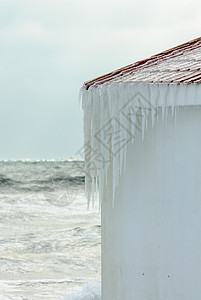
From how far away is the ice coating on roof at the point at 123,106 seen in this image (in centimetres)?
472

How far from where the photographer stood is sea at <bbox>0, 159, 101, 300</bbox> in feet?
34.1

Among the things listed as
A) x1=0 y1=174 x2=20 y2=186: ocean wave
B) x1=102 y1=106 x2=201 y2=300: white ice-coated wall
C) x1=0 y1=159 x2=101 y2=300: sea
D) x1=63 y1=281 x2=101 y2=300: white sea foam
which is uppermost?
x1=102 y1=106 x2=201 y2=300: white ice-coated wall

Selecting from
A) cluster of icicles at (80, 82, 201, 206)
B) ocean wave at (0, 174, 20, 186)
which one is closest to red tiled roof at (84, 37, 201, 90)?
cluster of icicles at (80, 82, 201, 206)

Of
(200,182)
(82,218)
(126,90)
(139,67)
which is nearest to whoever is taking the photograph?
(200,182)

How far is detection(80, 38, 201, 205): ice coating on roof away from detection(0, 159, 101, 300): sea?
400cm

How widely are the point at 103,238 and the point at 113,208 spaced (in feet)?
1.24

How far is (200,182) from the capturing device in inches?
182

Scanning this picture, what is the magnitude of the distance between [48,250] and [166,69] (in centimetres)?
1022

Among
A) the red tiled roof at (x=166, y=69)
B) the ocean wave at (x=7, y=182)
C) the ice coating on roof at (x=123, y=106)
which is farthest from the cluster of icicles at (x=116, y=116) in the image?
the ocean wave at (x=7, y=182)

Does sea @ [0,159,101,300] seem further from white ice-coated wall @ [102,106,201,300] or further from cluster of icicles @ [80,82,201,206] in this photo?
cluster of icicles @ [80,82,201,206]

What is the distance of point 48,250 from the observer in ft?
48.7

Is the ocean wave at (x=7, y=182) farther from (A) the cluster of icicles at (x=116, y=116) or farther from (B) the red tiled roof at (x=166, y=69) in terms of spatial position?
(A) the cluster of icicles at (x=116, y=116)

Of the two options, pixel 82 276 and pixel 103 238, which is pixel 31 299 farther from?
pixel 103 238

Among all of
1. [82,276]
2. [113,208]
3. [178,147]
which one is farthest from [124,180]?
[82,276]
